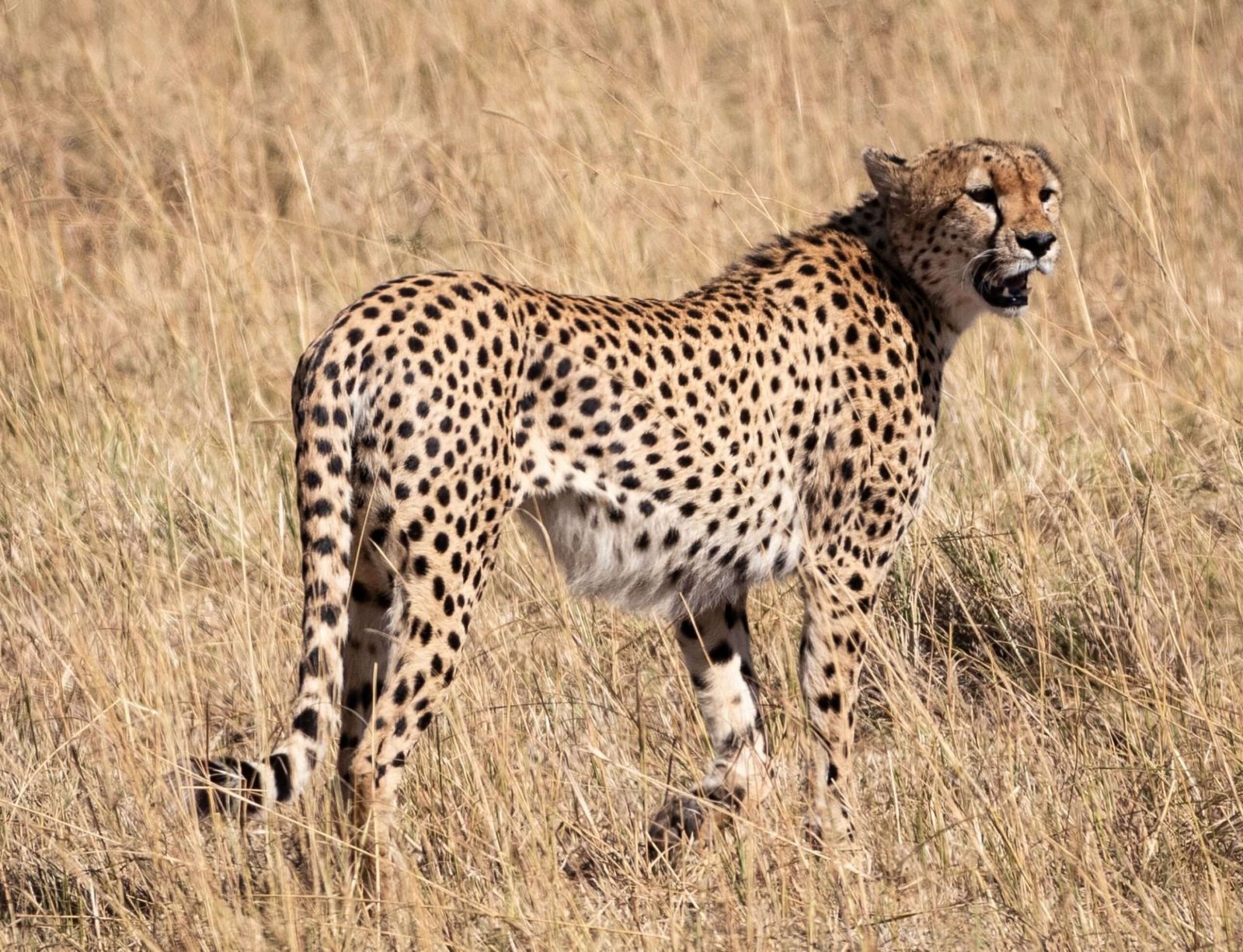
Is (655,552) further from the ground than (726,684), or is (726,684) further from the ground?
(655,552)

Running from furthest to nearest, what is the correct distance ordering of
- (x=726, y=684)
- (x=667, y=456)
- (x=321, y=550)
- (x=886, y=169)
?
(x=886, y=169) < (x=726, y=684) < (x=667, y=456) < (x=321, y=550)

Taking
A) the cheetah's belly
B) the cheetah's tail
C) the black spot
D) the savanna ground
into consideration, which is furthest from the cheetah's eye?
the black spot

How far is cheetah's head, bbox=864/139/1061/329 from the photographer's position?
393cm

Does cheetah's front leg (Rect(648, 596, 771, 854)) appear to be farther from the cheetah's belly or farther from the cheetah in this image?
the cheetah's belly

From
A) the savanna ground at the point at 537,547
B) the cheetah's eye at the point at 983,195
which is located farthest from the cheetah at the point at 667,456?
the savanna ground at the point at 537,547

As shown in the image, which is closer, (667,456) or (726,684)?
(667,456)

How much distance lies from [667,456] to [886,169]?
101 centimetres

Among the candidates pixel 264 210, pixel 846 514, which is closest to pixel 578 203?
pixel 264 210

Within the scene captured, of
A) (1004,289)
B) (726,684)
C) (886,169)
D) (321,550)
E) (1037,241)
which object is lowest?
(726,684)

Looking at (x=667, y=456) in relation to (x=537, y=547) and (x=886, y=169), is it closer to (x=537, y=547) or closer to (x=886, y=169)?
(x=537, y=547)

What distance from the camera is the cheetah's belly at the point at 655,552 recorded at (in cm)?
348

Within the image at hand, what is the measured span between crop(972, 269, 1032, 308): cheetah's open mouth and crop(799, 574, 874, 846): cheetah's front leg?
719 millimetres

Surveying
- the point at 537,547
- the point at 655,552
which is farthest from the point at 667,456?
the point at 537,547

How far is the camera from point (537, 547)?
13.7 ft
